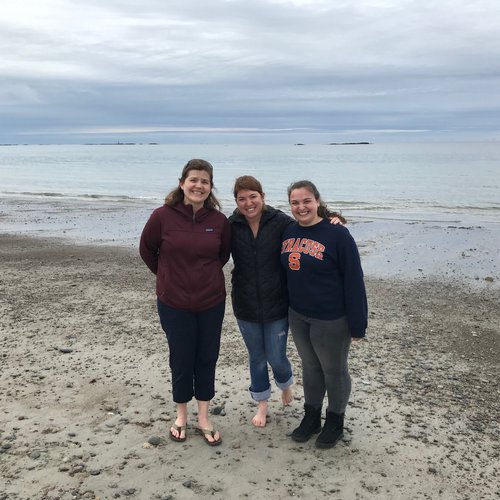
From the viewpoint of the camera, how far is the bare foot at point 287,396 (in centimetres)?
511

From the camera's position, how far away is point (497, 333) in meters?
Answer: 7.73

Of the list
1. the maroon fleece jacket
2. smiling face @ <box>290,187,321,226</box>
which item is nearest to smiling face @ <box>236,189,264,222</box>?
the maroon fleece jacket

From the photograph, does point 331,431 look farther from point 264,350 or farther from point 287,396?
point 264,350

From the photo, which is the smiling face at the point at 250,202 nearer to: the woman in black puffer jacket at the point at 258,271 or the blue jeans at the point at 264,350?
the woman in black puffer jacket at the point at 258,271

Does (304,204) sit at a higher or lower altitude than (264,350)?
higher

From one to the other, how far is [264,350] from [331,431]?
895 mm

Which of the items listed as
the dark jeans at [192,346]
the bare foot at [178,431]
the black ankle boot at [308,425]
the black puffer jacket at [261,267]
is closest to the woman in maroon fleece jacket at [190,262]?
the dark jeans at [192,346]

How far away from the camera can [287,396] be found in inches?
203

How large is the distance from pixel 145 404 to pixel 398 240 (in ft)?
40.6

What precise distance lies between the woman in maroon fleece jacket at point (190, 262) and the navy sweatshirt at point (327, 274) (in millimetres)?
638

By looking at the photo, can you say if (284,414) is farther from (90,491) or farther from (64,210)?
(64,210)

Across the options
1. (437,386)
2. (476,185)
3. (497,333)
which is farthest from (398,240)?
(476,185)

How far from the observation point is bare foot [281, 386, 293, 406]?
5108 millimetres

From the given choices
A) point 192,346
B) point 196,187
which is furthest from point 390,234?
point 196,187
